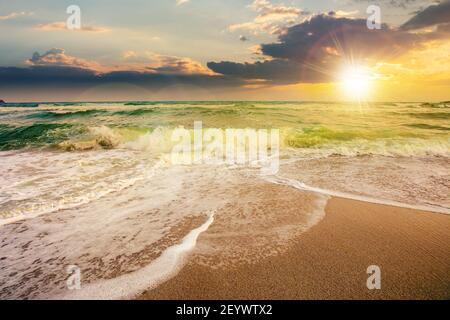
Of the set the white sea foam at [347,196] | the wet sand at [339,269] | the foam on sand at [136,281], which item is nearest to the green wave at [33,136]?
the white sea foam at [347,196]

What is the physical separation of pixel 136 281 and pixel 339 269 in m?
2.22

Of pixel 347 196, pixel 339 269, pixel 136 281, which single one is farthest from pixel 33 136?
pixel 339 269

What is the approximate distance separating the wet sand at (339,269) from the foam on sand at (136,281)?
0.12 meters

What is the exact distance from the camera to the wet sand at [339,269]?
2.94m

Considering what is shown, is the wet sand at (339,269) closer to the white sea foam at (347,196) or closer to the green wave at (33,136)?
the white sea foam at (347,196)

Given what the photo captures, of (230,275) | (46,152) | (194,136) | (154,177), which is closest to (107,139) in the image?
(46,152)

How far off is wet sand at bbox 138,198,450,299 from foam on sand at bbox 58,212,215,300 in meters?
0.12

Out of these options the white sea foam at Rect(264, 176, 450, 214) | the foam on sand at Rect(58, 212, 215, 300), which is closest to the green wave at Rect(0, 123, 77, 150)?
the white sea foam at Rect(264, 176, 450, 214)

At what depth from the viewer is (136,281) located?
3148 millimetres

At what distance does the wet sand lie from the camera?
294 cm

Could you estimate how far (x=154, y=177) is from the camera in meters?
7.60

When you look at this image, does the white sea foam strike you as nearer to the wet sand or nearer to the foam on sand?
the wet sand
